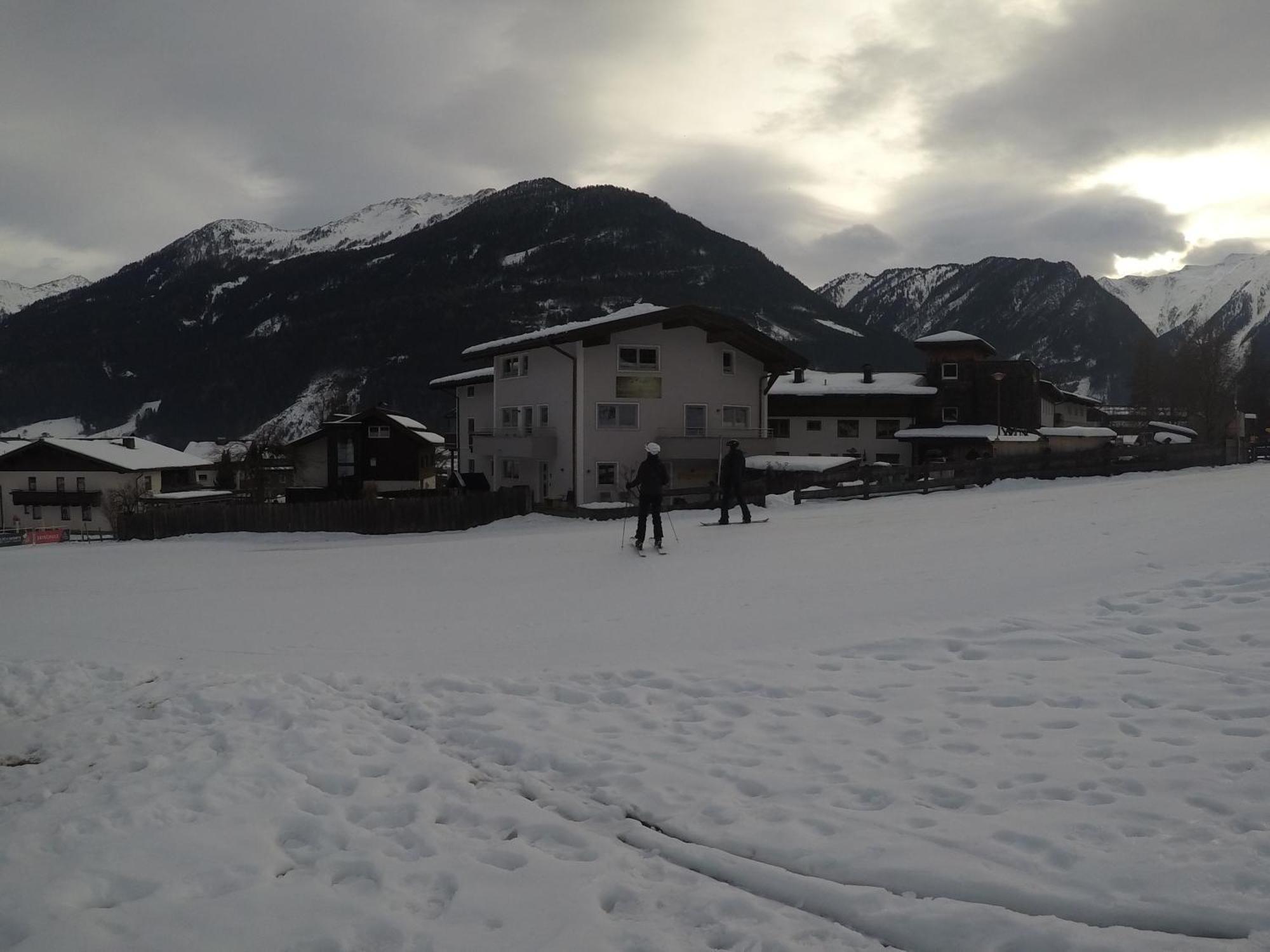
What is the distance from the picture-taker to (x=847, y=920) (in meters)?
4.06

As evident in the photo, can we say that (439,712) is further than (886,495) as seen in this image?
No

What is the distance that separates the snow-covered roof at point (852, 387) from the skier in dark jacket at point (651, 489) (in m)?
39.7

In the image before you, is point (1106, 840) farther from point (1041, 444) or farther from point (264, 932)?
point (1041, 444)

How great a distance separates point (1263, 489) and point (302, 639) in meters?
21.4

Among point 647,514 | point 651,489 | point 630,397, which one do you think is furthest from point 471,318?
point 651,489

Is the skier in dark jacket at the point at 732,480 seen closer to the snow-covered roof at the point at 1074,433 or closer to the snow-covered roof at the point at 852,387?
the snow-covered roof at the point at 1074,433

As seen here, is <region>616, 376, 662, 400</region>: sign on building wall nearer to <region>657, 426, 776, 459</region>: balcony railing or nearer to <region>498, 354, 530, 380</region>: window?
<region>657, 426, 776, 459</region>: balcony railing

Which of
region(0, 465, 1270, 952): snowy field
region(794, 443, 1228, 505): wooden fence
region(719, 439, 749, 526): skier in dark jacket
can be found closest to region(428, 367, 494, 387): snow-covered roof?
region(794, 443, 1228, 505): wooden fence

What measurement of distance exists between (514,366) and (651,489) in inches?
1118

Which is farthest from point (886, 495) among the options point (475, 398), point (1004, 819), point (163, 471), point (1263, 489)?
point (163, 471)

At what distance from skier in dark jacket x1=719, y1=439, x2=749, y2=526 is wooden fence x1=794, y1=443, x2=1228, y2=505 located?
637 centimetres

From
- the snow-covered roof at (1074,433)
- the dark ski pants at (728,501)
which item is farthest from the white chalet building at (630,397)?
the snow-covered roof at (1074,433)

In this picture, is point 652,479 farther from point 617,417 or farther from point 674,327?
point 674,327

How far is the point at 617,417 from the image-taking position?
39000 millimetres
